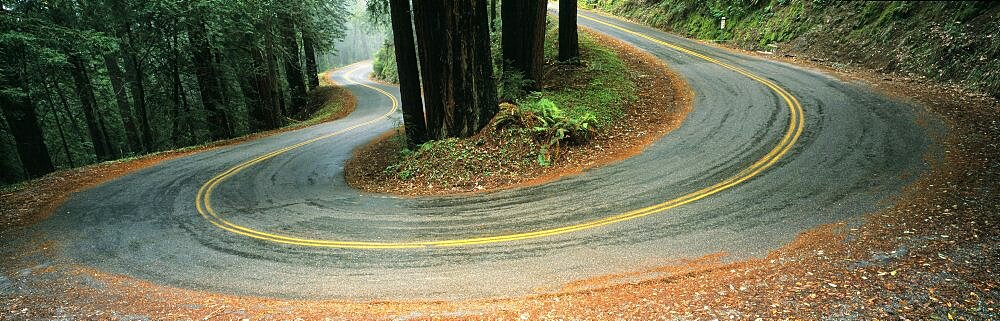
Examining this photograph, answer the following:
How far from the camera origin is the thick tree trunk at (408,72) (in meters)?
11.5

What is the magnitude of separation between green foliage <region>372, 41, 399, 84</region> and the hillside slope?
25.0 metres

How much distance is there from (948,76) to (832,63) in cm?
409

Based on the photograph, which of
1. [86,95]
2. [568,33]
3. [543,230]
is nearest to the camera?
[543,230]

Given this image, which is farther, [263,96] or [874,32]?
[263,96]

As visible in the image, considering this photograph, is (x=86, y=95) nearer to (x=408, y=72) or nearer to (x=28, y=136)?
(x=28, y=136)

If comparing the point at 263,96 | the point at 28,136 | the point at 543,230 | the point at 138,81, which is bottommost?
the point at 543,230

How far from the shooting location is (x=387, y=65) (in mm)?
43594

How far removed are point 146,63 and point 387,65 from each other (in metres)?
26.6

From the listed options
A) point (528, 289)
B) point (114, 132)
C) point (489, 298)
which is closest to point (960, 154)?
point (528, 289)

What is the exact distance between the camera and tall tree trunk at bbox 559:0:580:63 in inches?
649

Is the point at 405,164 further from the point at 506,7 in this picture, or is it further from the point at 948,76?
the point at 948,76

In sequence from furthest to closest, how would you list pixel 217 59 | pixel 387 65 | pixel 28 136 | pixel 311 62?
pixel 387 65, pixel 311 62, pixel 217 59, pixel 28 136

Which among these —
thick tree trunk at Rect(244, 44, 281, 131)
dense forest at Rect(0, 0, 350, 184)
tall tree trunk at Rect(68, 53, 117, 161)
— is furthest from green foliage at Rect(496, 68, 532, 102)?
tall tree trunk at Rect(68, 53, 117, 161)

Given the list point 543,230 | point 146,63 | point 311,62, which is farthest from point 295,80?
point 543,230
